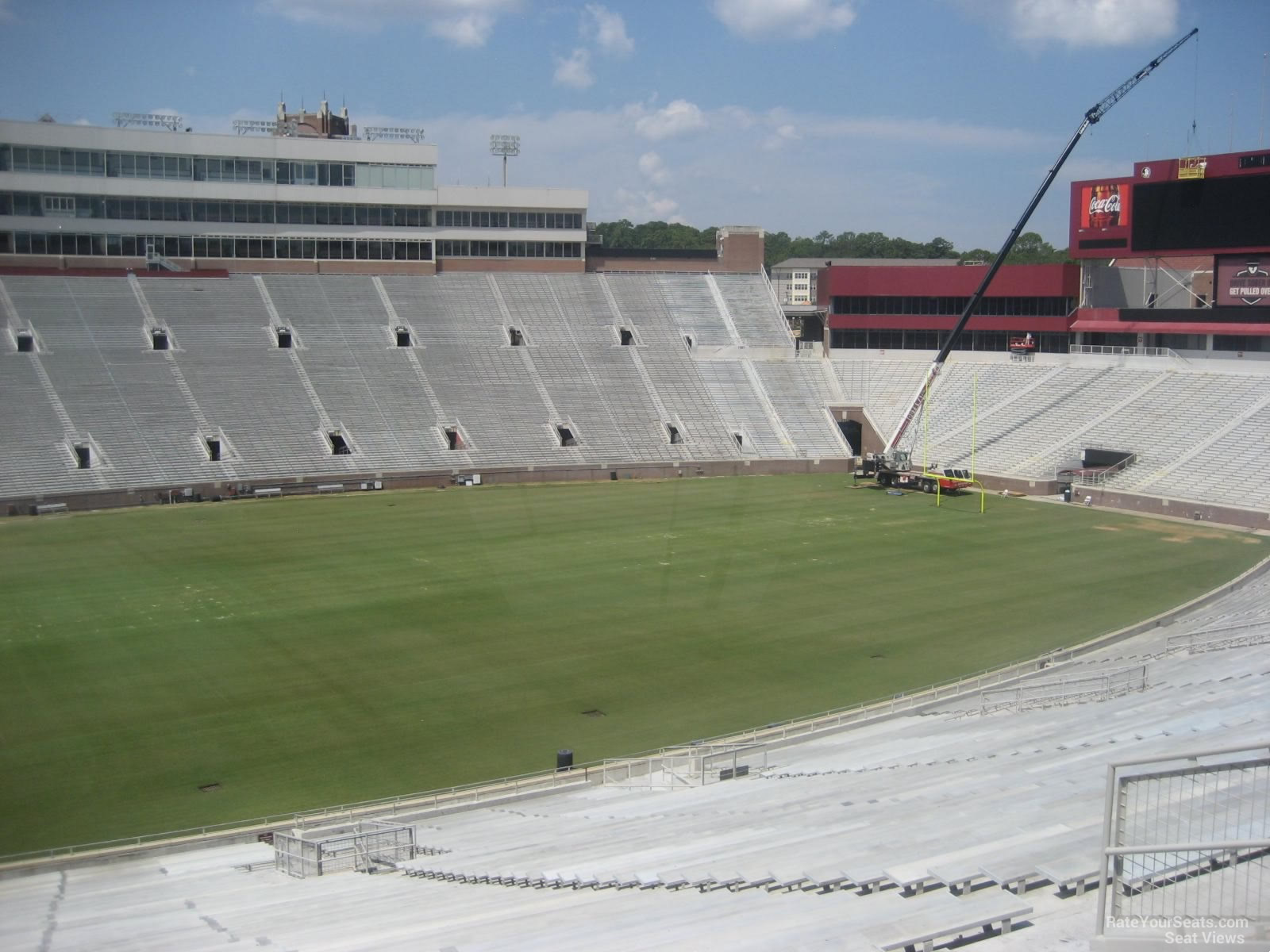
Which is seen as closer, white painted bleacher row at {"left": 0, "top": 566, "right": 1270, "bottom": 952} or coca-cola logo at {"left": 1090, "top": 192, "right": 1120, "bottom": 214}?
white painted bleacher row at {"left": 0, "top": 566, "right": 1270, "bottom": 952}

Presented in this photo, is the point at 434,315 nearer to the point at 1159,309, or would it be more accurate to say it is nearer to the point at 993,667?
the point at 1159,309

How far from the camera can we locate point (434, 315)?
59781 mm

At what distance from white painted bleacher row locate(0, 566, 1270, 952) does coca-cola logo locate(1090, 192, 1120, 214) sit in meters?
37.6

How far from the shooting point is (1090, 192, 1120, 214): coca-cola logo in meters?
52.2

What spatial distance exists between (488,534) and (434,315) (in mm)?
23360

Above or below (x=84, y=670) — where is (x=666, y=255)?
above

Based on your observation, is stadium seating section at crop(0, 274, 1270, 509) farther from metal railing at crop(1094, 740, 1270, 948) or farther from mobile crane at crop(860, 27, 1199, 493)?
metal railing at crop(1094, 740, 1270, 948)

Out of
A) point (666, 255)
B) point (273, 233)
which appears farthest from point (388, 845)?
point (666, 255)

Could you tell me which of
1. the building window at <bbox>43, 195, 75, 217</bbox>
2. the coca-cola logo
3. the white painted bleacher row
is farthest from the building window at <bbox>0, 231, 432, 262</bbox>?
the white painted bleacher row

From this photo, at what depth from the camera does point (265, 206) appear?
61.8 m

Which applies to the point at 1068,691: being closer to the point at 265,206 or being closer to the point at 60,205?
the point at 265,206

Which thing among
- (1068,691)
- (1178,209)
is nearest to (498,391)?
(1178,209)

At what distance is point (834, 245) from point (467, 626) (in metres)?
162

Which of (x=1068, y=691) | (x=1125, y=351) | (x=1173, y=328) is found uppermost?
(x=1173, y=328)
